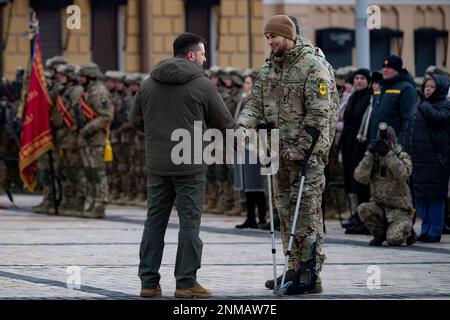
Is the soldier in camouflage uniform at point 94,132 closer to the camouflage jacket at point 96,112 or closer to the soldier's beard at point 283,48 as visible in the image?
the camouflage jacket at point 96,112

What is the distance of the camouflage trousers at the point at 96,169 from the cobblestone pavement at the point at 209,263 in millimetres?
1654

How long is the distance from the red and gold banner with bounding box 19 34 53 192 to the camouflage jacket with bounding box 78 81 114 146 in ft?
2.51

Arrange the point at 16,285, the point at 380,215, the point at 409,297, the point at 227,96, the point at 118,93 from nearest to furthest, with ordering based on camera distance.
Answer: the point at 409,297
the point at 16,285
the point at 380,215
the point at 227,96
the point at 118,93

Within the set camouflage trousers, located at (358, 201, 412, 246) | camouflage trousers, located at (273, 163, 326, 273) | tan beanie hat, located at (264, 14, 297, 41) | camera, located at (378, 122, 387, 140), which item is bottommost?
camouflage trousers, located at (358, 201, 412, 246)

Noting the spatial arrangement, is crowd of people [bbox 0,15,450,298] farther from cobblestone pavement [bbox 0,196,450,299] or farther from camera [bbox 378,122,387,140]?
cobblestone pavement [bbox 0,196,450,299]

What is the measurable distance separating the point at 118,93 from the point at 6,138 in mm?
2573

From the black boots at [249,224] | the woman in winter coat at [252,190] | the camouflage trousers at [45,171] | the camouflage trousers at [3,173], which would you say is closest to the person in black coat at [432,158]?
the woman in winter coat at [252,190]

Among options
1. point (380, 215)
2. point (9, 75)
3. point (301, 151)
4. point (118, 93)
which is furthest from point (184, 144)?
point (9, 75)

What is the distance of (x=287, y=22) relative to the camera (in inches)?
493

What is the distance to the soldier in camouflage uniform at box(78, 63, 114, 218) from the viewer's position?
883 inches

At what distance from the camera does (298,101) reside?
12578 mm

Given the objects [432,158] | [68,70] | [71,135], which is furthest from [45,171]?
[432,158]

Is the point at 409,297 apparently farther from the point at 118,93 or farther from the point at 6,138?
the point at 6,138

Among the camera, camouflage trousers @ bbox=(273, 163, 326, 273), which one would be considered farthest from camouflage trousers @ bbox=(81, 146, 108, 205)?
camouflage trousers @ bbox=(273, 163, 326, 273)
